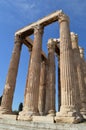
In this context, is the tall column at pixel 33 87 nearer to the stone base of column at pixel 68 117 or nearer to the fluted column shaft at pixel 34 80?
the fluted column shaft at pixel 34 80

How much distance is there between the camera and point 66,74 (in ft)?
57.2

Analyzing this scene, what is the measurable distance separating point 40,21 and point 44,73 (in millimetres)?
10884

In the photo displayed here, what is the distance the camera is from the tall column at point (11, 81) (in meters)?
21.7

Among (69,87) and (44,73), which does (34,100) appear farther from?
(44,73)

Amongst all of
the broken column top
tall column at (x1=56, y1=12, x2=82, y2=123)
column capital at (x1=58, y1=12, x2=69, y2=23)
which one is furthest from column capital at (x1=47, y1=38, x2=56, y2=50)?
tall column at (x1=56, y1=12, x2=82, y2=123)

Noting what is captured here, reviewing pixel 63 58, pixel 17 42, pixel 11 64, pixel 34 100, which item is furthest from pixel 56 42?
pixel 34 100

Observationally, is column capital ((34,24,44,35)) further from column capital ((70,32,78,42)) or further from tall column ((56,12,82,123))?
column capital ((70,32,78,42))

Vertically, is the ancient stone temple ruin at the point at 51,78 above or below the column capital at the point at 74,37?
below

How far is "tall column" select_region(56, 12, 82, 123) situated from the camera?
1495 cm

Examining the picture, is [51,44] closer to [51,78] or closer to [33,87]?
[51,78]

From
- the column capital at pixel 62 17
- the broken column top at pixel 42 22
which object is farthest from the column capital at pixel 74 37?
the column capital at pixel 62 17

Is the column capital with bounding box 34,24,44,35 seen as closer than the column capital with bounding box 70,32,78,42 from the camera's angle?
Yes

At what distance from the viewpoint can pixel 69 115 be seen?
14820 millimetres

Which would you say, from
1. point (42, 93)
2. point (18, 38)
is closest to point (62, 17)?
point (18, 38)
